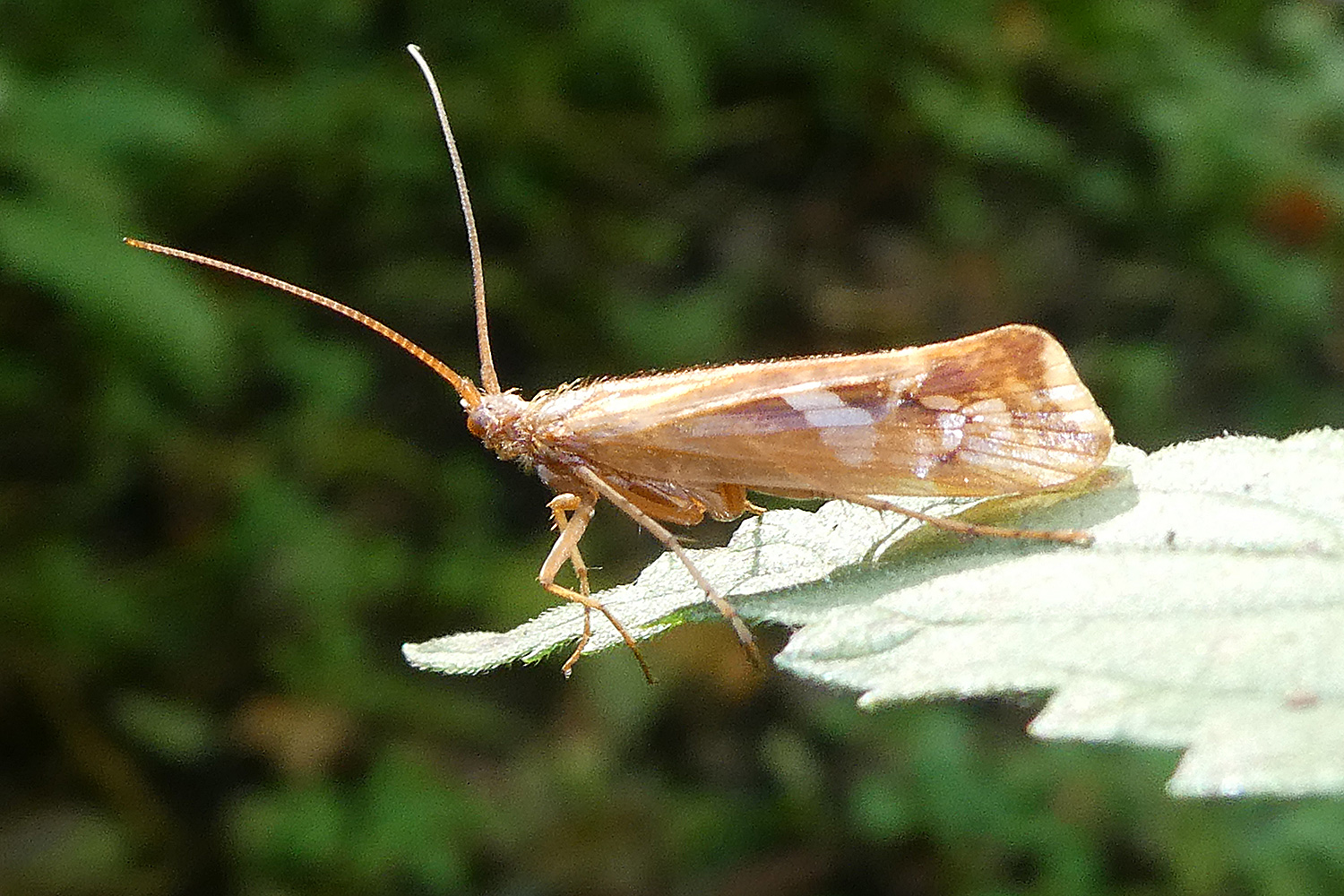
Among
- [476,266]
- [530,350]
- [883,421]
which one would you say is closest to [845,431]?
[883,421]

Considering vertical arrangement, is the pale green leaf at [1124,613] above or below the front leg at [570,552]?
above

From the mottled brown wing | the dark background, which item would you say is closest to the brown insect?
the mottled brown wing

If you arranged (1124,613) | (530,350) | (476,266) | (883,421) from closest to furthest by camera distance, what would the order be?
(1124,613) < (883,421) < (476,266) < (530,350)

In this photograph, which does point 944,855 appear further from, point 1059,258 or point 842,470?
point 1059,258

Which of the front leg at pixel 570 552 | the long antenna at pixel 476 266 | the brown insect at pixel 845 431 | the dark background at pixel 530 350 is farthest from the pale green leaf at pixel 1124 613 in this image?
the dark background at pixel 530 350

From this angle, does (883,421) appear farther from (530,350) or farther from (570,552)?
(530,350)

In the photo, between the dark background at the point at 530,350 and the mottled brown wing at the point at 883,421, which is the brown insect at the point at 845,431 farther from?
the dark background at the point at 530,350

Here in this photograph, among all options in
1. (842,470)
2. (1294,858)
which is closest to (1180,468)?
(842,470)
